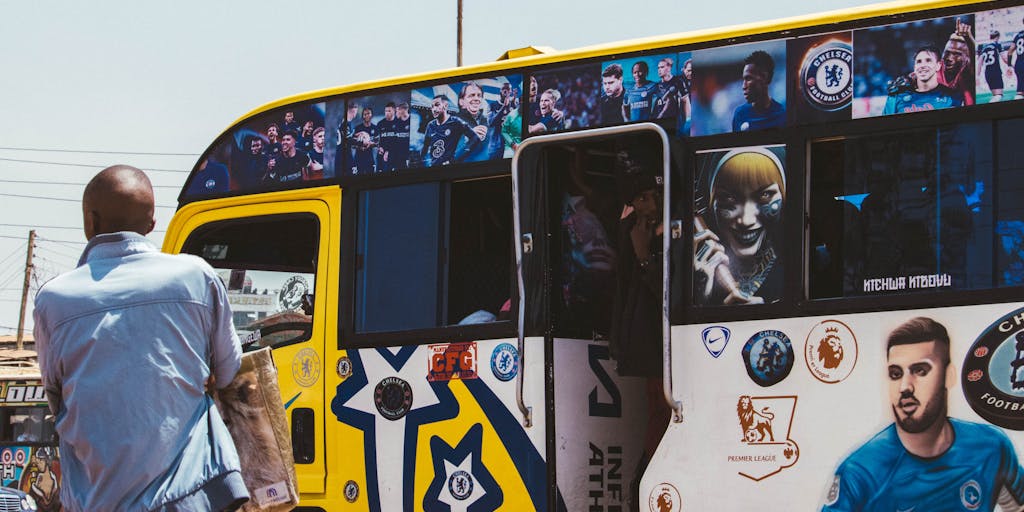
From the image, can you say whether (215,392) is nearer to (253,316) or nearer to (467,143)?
(467,143)

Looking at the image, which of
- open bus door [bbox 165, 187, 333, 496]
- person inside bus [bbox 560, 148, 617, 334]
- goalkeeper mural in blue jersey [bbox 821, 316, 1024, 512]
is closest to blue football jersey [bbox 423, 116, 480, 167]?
person inside bus [bbox 560, 148, 617, 334]

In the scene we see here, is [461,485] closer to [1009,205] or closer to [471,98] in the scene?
[471,98]

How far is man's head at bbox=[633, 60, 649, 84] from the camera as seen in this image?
6836 mm

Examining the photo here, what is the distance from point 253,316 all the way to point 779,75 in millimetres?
3534

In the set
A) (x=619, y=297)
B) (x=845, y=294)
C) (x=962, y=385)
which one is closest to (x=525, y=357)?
(x=619, y=297)

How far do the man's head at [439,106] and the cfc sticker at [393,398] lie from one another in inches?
55.6

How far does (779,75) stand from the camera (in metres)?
6.42

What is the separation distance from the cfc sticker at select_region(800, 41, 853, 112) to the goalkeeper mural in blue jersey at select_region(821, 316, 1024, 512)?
41.1 inches

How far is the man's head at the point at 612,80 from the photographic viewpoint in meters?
6.90

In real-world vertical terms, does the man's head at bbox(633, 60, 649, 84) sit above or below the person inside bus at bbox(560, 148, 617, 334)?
above

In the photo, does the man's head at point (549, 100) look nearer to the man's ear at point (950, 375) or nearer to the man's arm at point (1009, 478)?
the man's ear at point (950, 375)

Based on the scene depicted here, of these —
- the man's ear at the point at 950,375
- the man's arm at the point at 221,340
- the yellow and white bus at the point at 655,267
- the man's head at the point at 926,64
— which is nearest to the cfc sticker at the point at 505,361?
the yellow and white bus at the point at 655,267

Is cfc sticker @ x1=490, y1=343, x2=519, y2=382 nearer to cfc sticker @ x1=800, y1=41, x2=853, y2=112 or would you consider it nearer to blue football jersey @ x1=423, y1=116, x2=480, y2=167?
blue football jersey @ x1=423, y1=116, x2=480, y2=167

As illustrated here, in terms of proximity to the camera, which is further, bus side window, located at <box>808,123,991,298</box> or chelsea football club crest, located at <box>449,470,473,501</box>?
chelsea football club crest, located at <box>449,470,473,501</box>
